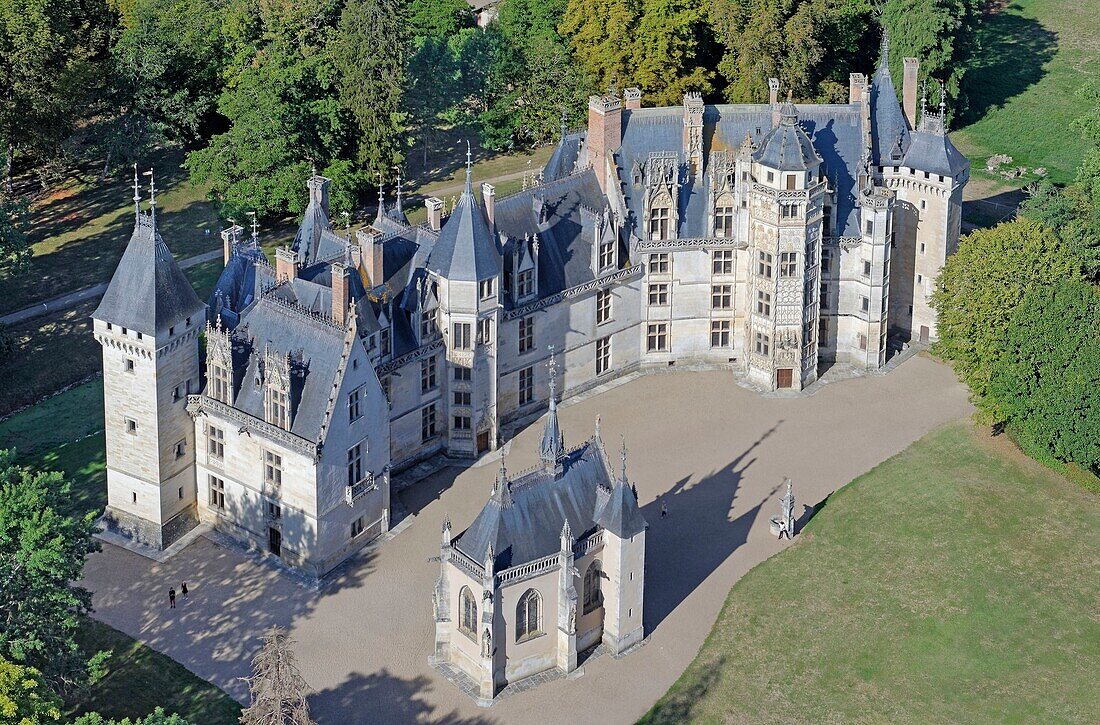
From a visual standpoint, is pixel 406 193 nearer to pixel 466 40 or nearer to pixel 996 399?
pixel 466 40

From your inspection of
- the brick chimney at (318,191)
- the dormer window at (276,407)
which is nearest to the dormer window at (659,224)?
the brick chimney at (318,191)

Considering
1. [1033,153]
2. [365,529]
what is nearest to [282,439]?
[365,529]

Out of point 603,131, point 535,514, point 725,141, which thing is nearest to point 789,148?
point 725,141

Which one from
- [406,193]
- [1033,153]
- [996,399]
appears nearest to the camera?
[996,399]

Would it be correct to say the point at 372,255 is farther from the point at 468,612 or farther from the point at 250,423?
the point at 468,612

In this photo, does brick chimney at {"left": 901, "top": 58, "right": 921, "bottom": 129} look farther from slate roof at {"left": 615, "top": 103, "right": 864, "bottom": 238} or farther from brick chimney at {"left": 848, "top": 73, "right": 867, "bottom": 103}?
slate roof at {"left": 615, "top": 103, "right": 864, "bottom": 238}
